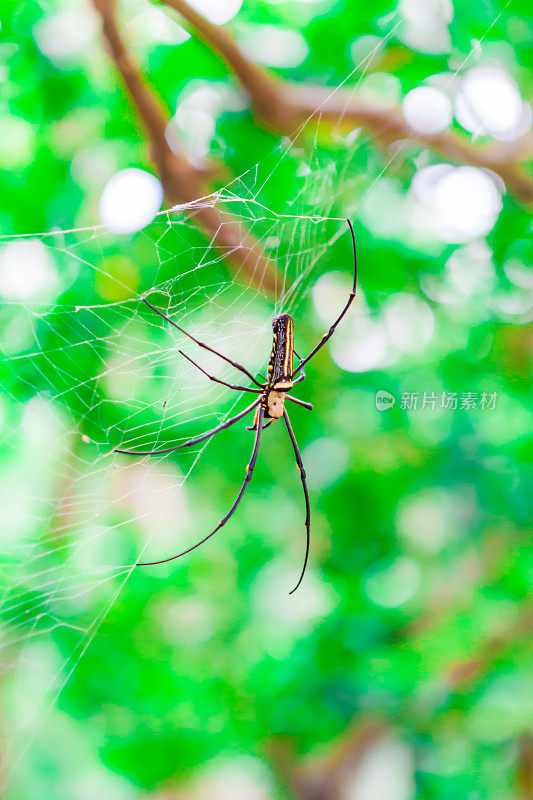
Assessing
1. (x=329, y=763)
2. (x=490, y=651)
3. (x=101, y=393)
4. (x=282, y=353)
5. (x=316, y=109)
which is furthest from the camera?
(x=329, y=763)

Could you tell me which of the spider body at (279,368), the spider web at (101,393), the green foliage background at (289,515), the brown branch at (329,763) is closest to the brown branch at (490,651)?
the green foliage background at (289,515)

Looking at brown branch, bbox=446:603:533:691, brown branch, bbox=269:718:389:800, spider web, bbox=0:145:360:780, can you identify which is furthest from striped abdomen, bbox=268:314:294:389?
brown branch, bbox=269:718:389:800

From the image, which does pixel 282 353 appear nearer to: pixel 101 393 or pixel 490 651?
pixel 101 393

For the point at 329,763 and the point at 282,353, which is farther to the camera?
the point at 329,763

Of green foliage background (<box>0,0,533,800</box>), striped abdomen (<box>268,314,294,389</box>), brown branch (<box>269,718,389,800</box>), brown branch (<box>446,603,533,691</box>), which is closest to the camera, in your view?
striped abdomen (<box>268,314,294,389</box>)

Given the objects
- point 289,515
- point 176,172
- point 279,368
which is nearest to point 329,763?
point 289,515

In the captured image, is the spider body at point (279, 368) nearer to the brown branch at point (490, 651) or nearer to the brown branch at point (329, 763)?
the brown branch at point (490, 651)

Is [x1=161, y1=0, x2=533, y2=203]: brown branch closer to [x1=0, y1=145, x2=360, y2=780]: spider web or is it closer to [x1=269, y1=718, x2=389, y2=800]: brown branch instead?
[x1=0, y1=145, x2=360, y2=780]: spider web
